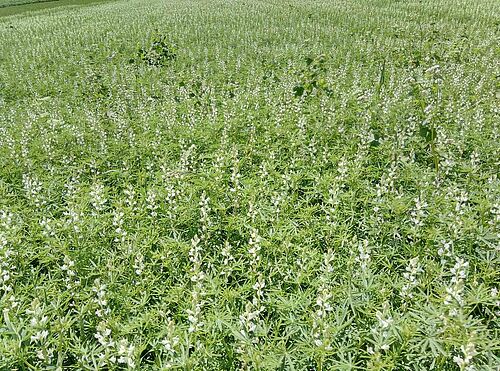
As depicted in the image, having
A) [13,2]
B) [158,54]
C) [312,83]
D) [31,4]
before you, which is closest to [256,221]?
[312,83]

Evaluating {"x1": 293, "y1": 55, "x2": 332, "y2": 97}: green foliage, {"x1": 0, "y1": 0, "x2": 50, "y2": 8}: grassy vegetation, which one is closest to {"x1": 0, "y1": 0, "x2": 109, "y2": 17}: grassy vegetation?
{"x1": 0, "y1": 0, "x2": 50, "y2": 8}: grassy vegetation

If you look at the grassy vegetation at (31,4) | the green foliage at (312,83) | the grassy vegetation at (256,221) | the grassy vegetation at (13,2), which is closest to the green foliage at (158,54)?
the grassy vegetation at (256,221)

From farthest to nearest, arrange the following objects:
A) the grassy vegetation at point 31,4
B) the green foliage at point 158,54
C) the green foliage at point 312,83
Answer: the grassy vegetation at point 31,4 → the green foliage at point 158,54 → the green foliage at point 312,83

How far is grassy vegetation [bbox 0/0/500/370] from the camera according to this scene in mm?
3568

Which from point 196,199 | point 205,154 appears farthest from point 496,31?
point 196,199

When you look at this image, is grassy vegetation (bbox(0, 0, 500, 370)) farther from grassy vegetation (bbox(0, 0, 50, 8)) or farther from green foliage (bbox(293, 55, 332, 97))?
grassy vegetation (bbox(0, 0, 50, 8))

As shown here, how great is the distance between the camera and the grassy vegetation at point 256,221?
140 inches

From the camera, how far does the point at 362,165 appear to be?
697 cm

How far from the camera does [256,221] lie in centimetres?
545

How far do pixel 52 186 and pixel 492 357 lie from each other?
20.8 ft

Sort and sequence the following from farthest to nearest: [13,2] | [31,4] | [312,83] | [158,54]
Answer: [13,2] < [31,4] < [158,54] < [312,83]

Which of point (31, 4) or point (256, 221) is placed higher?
point (256, 221)

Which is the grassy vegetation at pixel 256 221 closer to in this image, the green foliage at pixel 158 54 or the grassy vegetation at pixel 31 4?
the green foliage at pixel 158 54

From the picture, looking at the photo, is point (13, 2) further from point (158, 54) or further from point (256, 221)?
point (256, 221)
